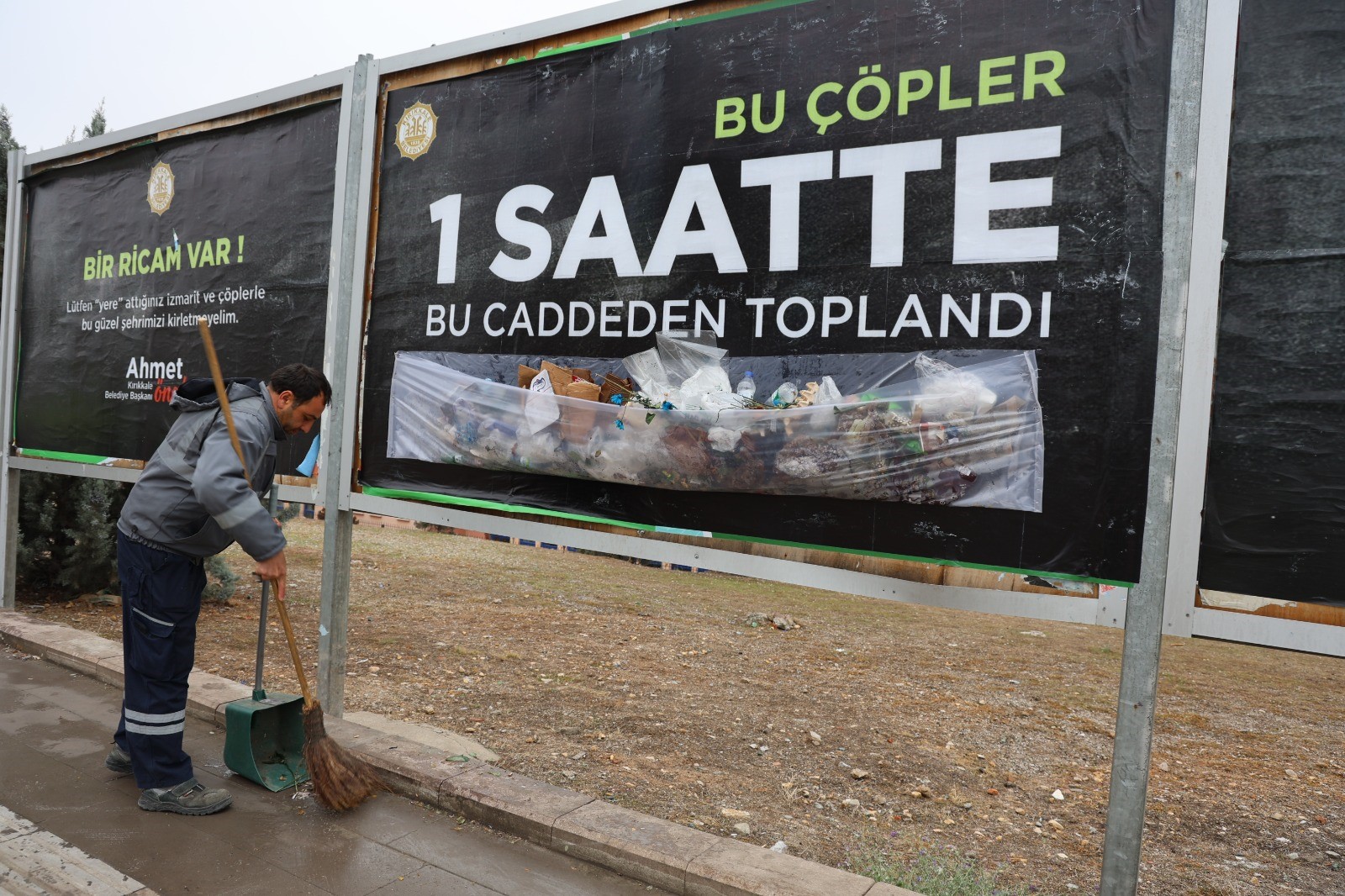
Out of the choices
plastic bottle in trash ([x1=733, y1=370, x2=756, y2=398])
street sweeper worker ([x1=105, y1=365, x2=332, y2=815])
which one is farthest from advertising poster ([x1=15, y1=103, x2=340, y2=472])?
plastic bottle in trash ([x1=733, y1=370, x2=756, y2=398])

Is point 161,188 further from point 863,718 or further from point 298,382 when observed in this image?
point 863,718

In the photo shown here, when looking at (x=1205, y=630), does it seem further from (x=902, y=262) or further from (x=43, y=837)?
(x=43, y=837)

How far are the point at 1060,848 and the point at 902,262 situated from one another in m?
2.83

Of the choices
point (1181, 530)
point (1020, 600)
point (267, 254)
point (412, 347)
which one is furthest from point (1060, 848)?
point (267, 254)

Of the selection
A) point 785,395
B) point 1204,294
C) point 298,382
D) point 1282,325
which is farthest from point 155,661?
point 1282,325

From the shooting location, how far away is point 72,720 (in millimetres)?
4539

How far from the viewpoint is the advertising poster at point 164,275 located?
17.1 ft

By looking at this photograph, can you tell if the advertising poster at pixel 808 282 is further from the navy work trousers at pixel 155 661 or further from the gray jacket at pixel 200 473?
the navy work trousers at pixel 155 661

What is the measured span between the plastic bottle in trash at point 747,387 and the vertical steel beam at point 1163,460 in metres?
1.47

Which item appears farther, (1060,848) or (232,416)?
(1060,848)

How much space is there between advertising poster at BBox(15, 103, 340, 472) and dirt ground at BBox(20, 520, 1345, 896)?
190 centimetres

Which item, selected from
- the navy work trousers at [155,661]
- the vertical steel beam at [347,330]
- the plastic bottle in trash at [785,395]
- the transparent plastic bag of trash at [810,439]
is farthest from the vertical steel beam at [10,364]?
the plastic bottle in trash at [785,395]

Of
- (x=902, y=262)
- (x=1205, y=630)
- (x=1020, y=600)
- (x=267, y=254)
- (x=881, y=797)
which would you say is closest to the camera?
(x=1205, y=630)

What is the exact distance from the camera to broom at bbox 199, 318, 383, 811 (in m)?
3.52
